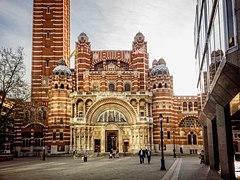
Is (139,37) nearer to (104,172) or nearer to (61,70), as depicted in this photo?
(61,70)

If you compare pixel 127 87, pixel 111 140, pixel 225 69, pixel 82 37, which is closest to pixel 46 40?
pixel 82 37

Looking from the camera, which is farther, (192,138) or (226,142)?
(192,138)

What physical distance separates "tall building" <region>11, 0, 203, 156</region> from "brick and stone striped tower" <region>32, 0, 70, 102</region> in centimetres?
21

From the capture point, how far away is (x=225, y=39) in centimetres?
1334

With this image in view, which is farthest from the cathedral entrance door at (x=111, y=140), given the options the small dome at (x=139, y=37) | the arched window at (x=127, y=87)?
the small dome at (x=139, y=37)

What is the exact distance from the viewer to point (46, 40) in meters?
70.6

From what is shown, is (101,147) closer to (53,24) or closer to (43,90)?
Result: (43,90)

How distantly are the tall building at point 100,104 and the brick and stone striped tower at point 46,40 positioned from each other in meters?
0.21

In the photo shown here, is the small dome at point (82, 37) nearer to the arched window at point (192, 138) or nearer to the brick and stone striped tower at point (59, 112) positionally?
the brick and stone striped tower at point (59, 112)

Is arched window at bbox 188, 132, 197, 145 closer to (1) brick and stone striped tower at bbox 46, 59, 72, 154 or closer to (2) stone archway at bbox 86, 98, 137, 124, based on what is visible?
(2) stone archway at bbox 86, 98, 137, 124

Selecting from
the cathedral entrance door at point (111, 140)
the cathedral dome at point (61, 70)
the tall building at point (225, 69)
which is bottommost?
the cathedral entrance door at point (111, 140)

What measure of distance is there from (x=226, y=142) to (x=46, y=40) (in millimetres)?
58471

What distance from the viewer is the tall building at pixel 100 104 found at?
202 feet

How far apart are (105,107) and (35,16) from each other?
2699 centimetres
